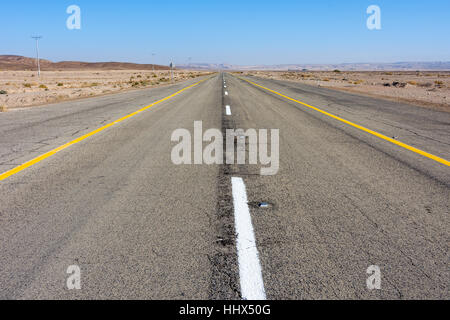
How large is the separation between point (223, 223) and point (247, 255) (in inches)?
25.4

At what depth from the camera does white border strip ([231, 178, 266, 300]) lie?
231 cm

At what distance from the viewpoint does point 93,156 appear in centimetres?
613

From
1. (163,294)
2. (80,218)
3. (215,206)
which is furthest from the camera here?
(215,206)

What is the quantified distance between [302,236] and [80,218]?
2.18 meters

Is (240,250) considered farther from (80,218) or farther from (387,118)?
(387,118)

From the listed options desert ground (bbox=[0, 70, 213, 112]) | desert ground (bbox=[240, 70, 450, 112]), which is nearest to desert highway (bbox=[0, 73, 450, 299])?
desert ground (bbox=[0, 70, 213, 112])

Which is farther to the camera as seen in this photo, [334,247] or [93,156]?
[93,156]

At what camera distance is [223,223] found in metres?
3.35

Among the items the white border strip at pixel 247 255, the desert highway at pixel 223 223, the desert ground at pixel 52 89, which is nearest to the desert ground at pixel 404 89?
the desert highway at pixel 223 223

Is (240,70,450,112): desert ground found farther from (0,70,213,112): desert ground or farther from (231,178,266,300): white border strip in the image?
(0,70,213,112): desert ground

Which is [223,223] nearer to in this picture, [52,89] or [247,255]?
[247,255]

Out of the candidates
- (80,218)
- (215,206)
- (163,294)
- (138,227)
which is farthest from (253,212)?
(80,218)

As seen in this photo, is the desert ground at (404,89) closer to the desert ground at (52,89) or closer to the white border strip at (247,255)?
the white border strip at (247,255)

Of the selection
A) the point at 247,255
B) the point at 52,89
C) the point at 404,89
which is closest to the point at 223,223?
the point at 247,255
